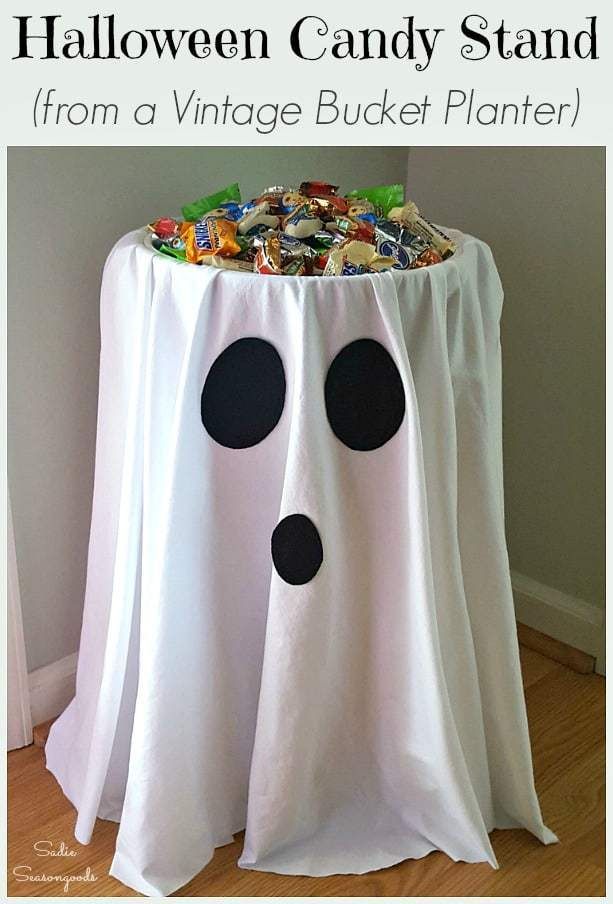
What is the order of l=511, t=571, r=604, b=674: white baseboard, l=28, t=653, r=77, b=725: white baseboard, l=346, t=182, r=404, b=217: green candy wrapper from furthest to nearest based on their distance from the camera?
l=511, t=571, r=604, b=674: white baseboard < l=28, t=653, r=77, b=725: white baseboard < l=346, t=182, r=404, b=217: green candy wrapper

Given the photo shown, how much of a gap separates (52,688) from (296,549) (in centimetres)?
65

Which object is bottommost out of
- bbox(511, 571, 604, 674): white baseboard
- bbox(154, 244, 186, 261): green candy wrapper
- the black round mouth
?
bbox(511, 571, 604, 674): white baseboard

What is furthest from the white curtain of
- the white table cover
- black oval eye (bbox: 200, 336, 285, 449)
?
black oval eye (bbox: 200, 336, 285, 449)

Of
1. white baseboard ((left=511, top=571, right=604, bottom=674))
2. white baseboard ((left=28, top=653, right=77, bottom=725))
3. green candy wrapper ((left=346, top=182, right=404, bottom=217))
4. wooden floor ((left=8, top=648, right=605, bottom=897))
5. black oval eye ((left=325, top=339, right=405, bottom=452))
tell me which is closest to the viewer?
black oval eye ((left=325, top=339, right=405, bottom=452))

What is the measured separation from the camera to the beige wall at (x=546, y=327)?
1813mm

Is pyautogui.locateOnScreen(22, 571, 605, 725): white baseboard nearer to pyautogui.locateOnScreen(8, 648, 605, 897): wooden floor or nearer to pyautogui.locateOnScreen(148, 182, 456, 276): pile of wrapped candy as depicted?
pyautogui.locateOnScreen(8, 648, 605, 897): wooden floor

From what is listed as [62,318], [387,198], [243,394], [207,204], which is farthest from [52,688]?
[387,198]

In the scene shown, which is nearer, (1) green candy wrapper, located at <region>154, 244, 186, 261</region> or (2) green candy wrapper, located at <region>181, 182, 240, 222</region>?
(1) green candy wrapper, located at <region>154, 244, 186, 261</region>

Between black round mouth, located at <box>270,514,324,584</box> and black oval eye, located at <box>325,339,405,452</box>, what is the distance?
0.38 ft

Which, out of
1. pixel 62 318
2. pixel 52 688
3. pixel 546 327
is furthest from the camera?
pixel 546 327

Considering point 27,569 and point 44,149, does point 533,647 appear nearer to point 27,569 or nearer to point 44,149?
point 27,569

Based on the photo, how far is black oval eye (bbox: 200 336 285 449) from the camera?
1309 millimetres

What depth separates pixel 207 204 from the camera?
5.07ft

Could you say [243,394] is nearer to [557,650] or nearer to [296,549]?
[296,549]
